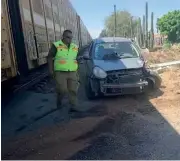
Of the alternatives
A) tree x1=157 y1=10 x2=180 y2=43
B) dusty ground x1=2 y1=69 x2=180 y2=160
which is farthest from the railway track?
tree x1=157 y1=10 x2=180 y2=43

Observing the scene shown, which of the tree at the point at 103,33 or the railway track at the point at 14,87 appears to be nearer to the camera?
the railway track at the point at 14,87

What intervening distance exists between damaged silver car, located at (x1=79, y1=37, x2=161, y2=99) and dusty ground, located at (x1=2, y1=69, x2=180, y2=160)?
21.4 inches

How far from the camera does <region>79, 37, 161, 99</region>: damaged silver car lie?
8.77 m

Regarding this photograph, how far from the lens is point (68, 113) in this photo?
24.8ft

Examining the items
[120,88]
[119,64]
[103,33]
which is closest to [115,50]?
[119,64]

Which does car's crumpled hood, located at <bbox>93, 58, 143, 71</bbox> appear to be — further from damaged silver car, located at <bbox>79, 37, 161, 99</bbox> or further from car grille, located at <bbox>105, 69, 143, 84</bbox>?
car grille, located at <bbox>105, 69, 143, 84</bbox>

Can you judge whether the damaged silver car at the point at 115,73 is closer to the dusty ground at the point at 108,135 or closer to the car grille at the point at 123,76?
the car grille at the point at 123,76

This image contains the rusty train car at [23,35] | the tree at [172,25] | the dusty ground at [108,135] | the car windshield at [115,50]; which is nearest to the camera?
the dusty ground at [108,135]

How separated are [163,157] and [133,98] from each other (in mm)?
4366

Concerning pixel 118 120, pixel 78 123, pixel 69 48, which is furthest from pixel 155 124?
pixel 69 48

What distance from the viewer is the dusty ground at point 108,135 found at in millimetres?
4988

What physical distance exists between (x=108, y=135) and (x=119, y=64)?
11.6 feet

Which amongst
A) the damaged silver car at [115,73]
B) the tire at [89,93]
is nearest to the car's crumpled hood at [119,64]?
the damaged silver car at [115,73]

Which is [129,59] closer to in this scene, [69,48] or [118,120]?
[69,48]
